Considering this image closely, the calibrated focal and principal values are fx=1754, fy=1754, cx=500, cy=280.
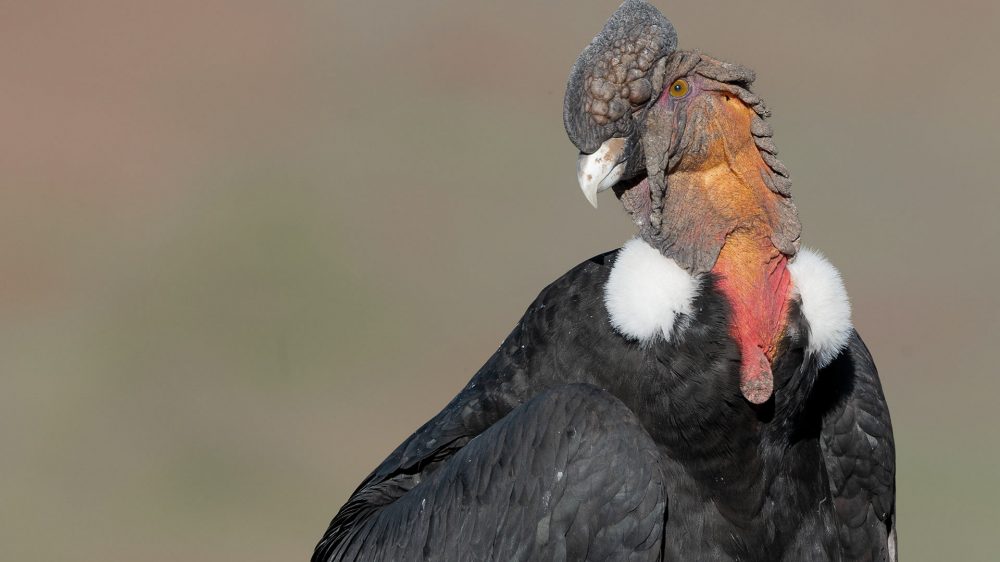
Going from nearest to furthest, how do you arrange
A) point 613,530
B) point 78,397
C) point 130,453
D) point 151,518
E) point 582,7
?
point 613,530 → point 151,518 → point 130,453 → point 78,397 → point 582,7

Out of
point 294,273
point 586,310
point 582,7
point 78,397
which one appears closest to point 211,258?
point 294,273

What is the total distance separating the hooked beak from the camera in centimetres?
725

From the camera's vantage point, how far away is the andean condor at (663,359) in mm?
7359

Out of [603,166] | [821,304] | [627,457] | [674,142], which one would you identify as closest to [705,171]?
[674,142]

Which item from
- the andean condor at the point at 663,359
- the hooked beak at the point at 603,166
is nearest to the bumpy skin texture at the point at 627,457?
the andean condor at the point at 663,359

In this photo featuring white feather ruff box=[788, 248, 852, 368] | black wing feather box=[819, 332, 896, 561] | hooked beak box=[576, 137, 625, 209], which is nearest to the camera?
hooked beak box=[576, 137, 625, 209]

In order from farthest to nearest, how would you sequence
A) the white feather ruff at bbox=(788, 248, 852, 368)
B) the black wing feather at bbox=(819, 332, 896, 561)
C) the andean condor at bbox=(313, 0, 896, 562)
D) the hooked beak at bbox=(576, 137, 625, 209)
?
1. the black wing feather at bbox=(819, 332, 896, 561)
2. the white feather ruff at bbox=(788, 248, 852, 368)
3. the andean condor at bbox=(313, 0, 896, 562)
4. the hooked beak at bbox=(576, 137, 625, 209)

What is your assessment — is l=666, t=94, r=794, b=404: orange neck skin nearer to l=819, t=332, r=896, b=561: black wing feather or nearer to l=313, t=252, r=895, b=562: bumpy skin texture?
l=313, t=252, r=895, b=562: bumpy skin texture

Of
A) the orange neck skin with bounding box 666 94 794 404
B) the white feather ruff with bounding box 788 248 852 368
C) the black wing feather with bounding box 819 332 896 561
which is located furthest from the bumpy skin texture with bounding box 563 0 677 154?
the black wing feather with bounding box 819 332 896 561

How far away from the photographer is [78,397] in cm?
1927

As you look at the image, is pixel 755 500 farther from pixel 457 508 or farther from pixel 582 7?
pixel 582 7

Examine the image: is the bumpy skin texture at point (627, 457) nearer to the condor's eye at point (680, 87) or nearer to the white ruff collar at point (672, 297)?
the white ruff collar at point (672, 297)

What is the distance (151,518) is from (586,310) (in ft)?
32.2

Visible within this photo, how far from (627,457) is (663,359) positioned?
454 mm
